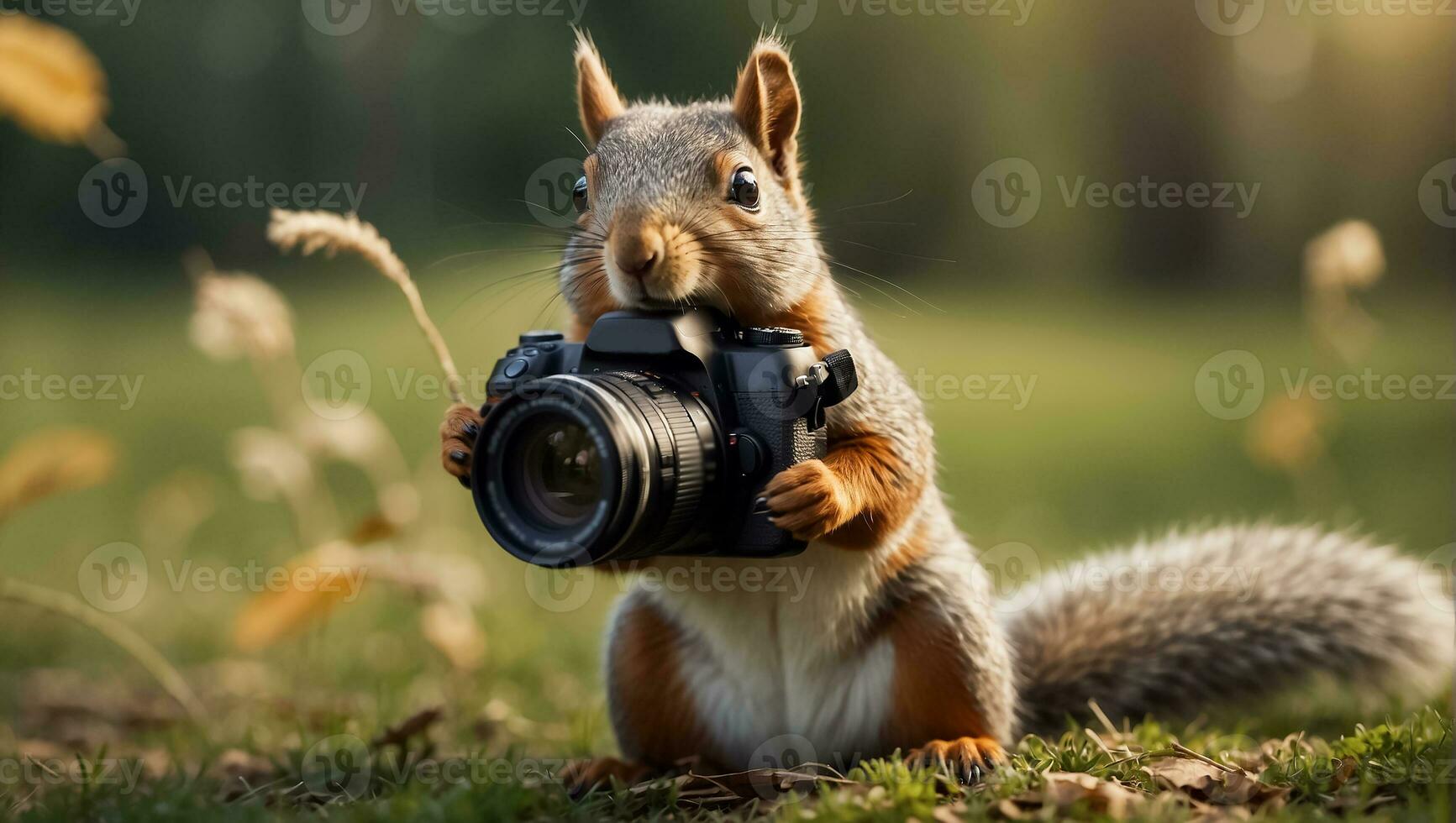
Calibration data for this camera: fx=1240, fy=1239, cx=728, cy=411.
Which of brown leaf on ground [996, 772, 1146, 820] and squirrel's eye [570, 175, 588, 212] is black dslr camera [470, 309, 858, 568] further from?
brown leaf on ground [996, 772, 1146, 820]

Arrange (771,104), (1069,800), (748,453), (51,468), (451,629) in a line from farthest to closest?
(451,629) < (51,468) < (771,104) < (748,453) < (1069,800)

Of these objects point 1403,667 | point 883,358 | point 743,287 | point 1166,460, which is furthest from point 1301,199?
point 743,287

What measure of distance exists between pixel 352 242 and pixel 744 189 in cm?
82

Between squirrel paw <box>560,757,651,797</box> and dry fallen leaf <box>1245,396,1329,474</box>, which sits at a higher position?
dry fallen leaf <box>1245,396,1329,474</box>

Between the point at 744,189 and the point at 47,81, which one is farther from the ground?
the point at 47,81

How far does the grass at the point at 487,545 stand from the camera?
2.16m

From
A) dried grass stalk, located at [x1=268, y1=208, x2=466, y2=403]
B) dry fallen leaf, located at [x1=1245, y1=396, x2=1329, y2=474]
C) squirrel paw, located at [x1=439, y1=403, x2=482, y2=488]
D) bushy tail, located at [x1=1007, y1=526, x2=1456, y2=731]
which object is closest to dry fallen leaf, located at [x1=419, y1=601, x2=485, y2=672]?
dried grass stalk, located at [x1=268, y1=208, x2=466, y2=403]

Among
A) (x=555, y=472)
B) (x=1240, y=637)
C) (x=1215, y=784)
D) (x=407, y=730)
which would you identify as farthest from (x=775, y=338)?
(x=1240, y=637)

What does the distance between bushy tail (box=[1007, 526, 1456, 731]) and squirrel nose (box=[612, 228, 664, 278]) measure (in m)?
1.33

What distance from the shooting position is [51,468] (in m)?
2.72

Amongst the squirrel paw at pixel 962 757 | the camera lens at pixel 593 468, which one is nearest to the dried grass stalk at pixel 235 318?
the camera lens at pixel 593 468

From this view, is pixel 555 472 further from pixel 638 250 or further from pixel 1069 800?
pixel 1069 800

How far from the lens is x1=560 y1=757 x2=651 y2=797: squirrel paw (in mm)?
2385

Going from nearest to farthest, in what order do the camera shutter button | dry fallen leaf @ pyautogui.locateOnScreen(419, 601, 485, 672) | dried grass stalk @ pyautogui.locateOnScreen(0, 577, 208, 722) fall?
the camera shutter button < dried grass stalk @ pyautogui.locateOnScreen(0, 577, 208, 722) < dry fallen leaf @ pyautogui.locateOnScreen(419, 601, 485, 672)
